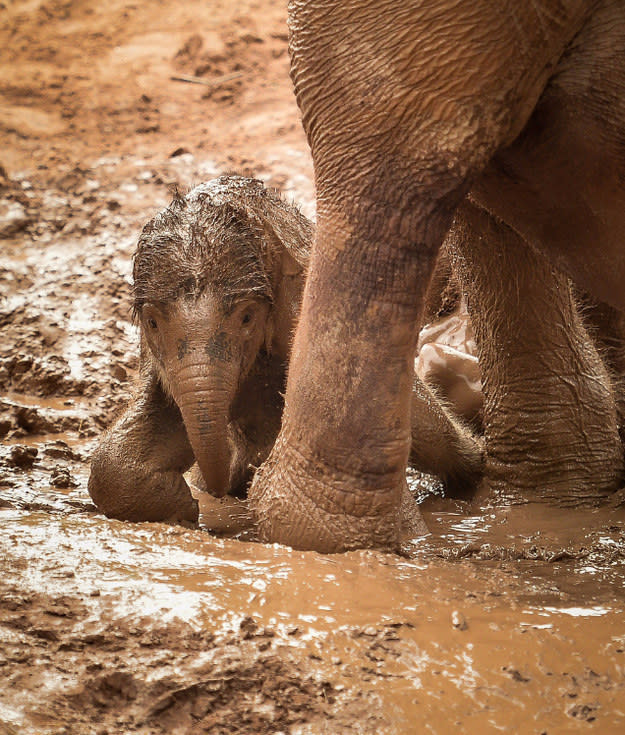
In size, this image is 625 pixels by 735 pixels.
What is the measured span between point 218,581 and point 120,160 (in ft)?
19.5

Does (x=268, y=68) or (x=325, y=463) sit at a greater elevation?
(x=268, y=68)

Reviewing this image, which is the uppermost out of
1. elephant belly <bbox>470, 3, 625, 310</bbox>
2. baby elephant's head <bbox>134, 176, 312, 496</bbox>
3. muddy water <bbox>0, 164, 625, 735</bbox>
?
elephant belly <bbox>470, 3, 625, 310</bbox>

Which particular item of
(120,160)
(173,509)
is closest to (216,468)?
(173,509)

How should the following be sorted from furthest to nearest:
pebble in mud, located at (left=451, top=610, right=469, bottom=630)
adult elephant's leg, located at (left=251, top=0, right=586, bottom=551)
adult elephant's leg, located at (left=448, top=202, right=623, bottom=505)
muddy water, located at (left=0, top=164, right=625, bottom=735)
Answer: adult elephant's leg, located at (left=448, top=202, right=623, bottom=505), adult elephant's leg, located at (left=251, top=0, right=586, bottom=551), pebble in mud, located at (left=451, top=610, right=469, bottom=630), muddy water, located at (left=0, top=164, right=625, bottom=735)

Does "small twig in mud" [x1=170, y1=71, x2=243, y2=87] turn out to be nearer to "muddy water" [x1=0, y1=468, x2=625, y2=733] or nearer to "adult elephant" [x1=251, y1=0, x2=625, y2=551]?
"adult elephant" [x1=251, y1=0, x2=625, y2=551]

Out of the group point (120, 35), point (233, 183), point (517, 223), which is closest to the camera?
point (517, 223)

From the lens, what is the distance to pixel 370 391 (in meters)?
2.52

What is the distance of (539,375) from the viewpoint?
3705mm

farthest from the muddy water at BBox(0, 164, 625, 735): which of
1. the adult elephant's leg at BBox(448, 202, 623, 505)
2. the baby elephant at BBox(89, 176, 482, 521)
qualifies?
the adult elephant's leg at BBox(448, 202, 623, 505)

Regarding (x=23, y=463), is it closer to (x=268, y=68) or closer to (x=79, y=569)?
(x=79, y=569)

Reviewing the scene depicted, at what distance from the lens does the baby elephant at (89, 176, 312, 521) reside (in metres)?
3.14

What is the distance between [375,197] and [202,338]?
2.86ft

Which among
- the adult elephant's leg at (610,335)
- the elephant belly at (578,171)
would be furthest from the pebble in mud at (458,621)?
the adult elephant's leg at (610,335)

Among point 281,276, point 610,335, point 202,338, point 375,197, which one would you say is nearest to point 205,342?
point 202,338
